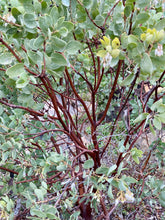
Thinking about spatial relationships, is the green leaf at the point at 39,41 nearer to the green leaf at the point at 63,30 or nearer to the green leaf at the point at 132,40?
the green leaf at the point at 63,30

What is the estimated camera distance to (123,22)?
2.35 feet

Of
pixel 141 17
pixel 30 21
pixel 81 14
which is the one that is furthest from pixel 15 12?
pixel 141 17

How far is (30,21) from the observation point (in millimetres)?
632

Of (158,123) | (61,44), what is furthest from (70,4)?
(158,123)

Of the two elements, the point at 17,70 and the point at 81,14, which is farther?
the point at 81,14

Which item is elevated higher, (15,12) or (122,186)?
(15,12)

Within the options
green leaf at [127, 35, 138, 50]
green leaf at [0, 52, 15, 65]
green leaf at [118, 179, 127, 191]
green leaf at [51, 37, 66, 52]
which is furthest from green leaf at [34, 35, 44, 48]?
green leaf at [118, 179, 127, 191]

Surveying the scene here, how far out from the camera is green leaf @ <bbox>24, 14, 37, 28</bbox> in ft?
2.01

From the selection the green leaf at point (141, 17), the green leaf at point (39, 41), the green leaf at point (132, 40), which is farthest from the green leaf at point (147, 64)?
the green leaf at point (39, 41)

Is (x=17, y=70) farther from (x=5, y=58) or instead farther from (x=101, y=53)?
(x=101, y=53)

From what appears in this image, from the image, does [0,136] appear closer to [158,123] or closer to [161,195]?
[158,123]

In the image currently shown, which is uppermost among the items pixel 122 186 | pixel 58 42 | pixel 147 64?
pixel 58 42

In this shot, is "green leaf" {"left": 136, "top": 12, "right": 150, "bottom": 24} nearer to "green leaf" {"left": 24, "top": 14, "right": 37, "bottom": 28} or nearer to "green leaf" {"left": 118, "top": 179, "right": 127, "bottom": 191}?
"green leaf" {"left": 24, "top": 14, "right": 37, "bottom": 28}

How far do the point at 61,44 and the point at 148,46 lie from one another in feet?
0.87
